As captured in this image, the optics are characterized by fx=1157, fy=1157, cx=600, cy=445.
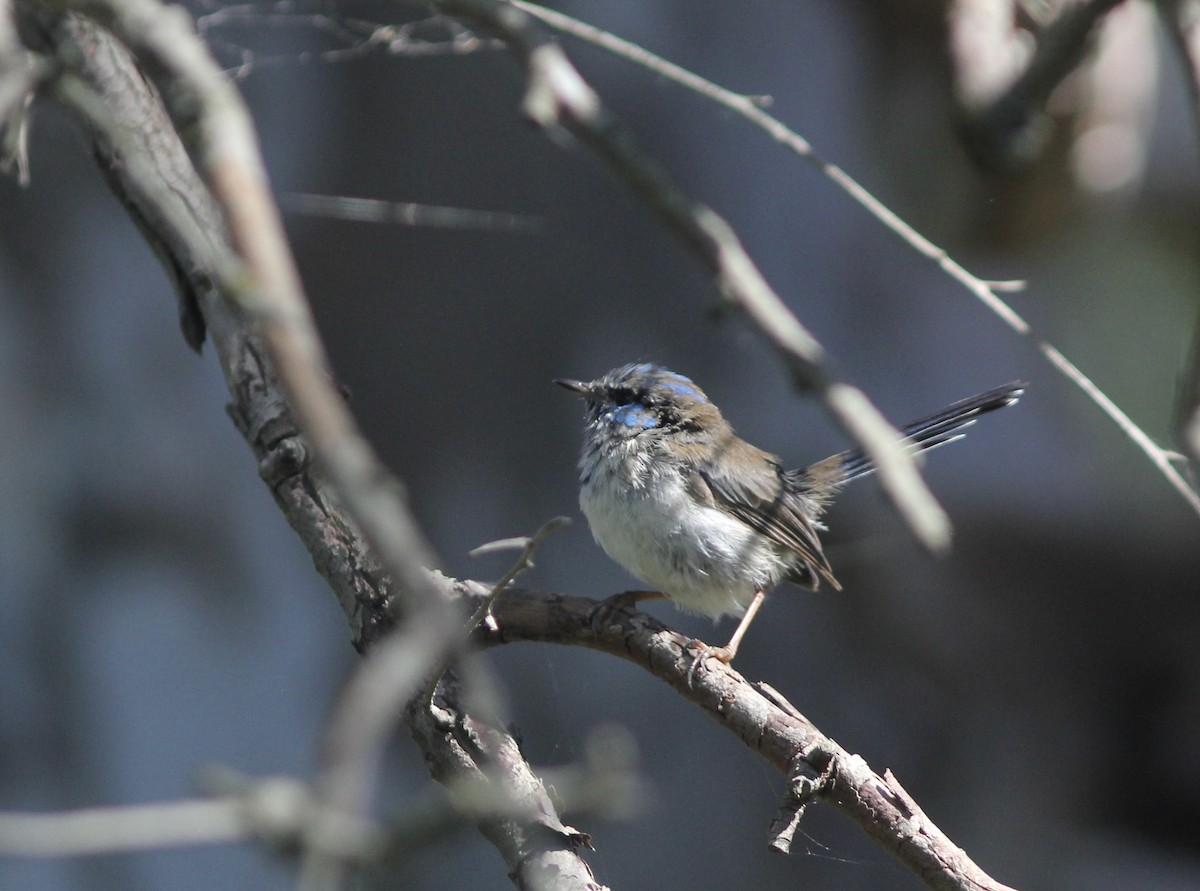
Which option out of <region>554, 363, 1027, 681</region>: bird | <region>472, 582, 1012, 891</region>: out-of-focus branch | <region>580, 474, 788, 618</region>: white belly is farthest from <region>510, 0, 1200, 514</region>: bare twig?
<region>580, 474, 788, 618</region>: white belly

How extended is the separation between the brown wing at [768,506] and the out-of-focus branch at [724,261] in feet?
8.74

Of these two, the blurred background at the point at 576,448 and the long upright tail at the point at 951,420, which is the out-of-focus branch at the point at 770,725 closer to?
the long upright tail at the point at 951,420

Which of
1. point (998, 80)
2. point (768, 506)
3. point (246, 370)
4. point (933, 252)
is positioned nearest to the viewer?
point (933, 252)

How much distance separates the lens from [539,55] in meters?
1.60

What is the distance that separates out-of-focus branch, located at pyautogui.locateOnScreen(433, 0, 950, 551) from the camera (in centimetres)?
129

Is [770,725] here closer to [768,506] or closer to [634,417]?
[768,506]

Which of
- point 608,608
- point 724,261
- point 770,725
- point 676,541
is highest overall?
point 676,541

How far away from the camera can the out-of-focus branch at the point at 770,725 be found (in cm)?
257

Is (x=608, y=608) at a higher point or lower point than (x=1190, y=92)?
lower

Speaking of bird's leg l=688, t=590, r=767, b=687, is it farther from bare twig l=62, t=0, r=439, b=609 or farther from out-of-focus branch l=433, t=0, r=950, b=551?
bare twig l=62, t=0, r=439, b=609

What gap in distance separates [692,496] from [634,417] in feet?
1.34

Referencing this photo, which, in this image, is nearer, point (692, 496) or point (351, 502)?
point (351, 502)

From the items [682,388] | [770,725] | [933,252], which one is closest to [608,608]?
[770,725]

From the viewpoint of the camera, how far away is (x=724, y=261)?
1447 millimetres
